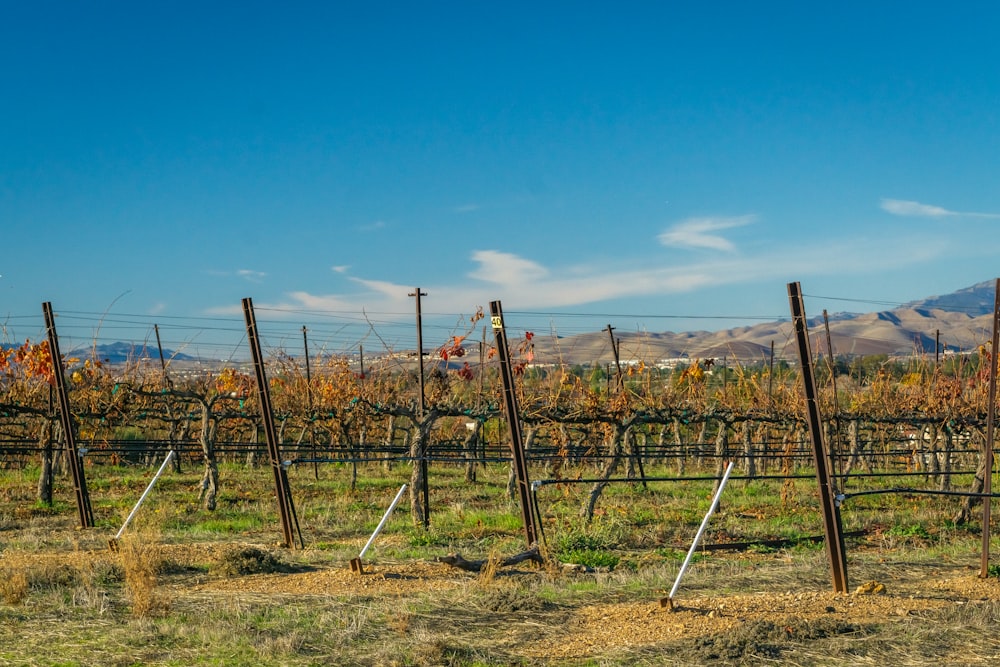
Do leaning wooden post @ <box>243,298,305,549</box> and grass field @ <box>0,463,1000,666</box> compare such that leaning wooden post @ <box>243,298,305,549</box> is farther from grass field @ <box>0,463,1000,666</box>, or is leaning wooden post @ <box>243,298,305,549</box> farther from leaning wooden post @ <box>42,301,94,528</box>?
leaning wooden post @ <box>42,301,94,528</box>

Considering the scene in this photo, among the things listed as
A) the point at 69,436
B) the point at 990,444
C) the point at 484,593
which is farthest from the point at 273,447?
the point at 990,444

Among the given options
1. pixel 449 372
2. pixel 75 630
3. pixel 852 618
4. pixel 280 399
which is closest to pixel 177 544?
pixel 75 630

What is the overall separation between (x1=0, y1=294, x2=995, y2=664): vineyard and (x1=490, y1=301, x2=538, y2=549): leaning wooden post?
59mm

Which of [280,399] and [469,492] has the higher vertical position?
[280,399]

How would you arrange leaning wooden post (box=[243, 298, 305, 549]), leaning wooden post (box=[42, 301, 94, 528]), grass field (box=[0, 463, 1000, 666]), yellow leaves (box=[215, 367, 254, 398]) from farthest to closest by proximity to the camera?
yellow leaves (box=[215, 367, 254, 398]) → leaning wooden post (box=[42, 301, 94, 528]) → leaning wooden post (box=[243, 298, 305, 549]) → grass field (box=[0, 463, 1000, 666])

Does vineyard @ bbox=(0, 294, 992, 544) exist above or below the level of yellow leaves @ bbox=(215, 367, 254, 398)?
below

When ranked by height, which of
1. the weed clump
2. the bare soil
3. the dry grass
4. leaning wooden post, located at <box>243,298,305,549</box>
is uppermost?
leaning wooden post, located at <box>243,298,305,549</box>

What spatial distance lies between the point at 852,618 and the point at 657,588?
1766 mm

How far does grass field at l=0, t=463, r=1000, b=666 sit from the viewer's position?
612 cm

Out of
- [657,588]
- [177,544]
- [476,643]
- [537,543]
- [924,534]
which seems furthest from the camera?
[924,534]

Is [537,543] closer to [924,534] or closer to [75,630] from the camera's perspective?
[75,630]

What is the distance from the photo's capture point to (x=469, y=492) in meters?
17.4

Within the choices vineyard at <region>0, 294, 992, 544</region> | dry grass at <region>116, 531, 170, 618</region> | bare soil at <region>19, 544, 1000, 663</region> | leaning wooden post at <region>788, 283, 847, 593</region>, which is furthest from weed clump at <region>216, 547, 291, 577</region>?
leaning wooden post at <region>788, 283, 847, 593</region>

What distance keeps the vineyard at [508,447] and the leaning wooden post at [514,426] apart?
0.06m
